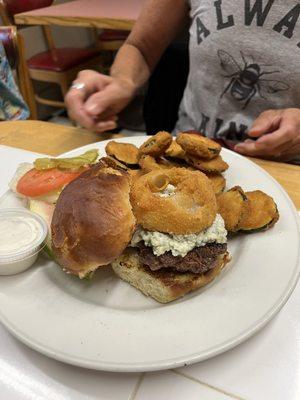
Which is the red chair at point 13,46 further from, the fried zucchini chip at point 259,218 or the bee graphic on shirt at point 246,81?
the fried zucchini chip at point 259,218

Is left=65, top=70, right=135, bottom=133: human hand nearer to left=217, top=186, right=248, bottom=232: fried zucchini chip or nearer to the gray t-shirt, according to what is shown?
the gray t-shirt

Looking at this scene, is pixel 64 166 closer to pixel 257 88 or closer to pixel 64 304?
pixel 64 304

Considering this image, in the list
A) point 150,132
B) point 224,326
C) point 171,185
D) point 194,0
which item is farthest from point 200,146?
point 150,132

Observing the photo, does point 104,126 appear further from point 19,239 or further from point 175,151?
point 19,239

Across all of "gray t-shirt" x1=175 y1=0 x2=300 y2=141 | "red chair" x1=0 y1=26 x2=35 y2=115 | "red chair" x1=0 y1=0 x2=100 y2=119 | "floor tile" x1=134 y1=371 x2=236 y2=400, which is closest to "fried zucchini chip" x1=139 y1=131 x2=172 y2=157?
"gray t-shirt" x1=175 y1=0 x2=300 y2=141

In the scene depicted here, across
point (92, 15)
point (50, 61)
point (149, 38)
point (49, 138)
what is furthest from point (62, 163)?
point (50, 61)
